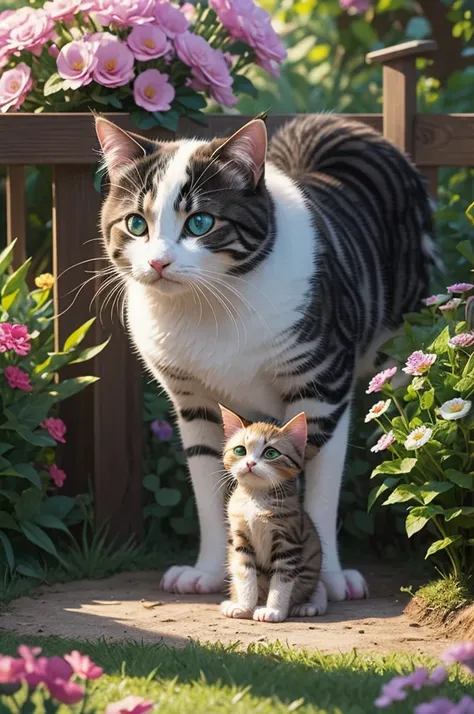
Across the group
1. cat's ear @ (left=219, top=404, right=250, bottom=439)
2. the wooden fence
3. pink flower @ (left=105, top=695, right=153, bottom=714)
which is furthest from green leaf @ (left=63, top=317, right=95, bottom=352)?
pink flower @ (left=105, top=695, right=153, bottom=714)

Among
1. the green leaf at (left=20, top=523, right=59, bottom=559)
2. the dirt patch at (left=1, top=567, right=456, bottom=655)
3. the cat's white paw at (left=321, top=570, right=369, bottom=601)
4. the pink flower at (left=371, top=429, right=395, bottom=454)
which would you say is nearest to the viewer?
the dirt patch at (left=1, top=567, right=456, bottom=655)

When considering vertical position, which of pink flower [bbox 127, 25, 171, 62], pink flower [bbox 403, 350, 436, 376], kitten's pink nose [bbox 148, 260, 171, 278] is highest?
pink flower [bbox 127, 25, 171, 62]

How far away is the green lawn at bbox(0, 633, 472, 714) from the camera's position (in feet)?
7.23

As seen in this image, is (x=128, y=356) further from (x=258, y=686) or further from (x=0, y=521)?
(x=258, y=686)

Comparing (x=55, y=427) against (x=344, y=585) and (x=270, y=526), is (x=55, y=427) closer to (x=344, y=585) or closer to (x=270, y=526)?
(x=270, y=526)

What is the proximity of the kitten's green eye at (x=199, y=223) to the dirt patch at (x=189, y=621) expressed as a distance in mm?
1123

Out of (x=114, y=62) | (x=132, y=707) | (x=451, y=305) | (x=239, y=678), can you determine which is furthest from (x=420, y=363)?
(x=132, y=707)

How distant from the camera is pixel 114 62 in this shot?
4012mm

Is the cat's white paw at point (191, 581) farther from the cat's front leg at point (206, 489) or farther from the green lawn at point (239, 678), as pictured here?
the green lawn at point (239, 678)

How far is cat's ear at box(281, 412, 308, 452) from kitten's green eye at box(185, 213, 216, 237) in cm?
60

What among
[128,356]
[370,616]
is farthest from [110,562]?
[370,616]

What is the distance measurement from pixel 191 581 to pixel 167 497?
1.84 ft

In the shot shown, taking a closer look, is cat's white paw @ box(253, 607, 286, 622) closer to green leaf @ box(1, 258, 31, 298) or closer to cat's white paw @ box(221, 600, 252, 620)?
cat's white paw @ box(221, 600, 252, 620)

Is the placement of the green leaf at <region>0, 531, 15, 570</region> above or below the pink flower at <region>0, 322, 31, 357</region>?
below
